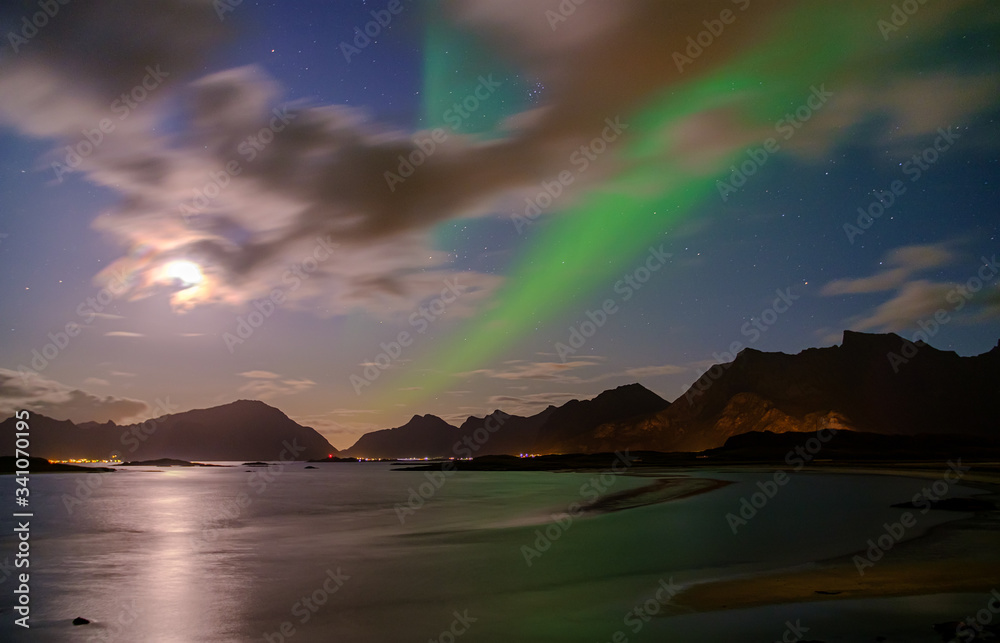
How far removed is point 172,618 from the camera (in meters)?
16.2

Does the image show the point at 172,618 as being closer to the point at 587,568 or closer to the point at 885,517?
the point at 587,568

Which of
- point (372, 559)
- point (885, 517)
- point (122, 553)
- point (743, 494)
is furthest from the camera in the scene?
point (743, 494)

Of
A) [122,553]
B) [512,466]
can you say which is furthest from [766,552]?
[512,466]

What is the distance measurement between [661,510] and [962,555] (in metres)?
22.9
